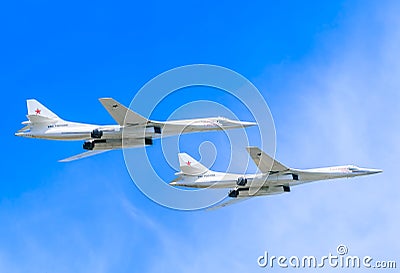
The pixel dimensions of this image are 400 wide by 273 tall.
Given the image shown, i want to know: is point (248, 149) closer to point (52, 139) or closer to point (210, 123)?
point (210, 123)

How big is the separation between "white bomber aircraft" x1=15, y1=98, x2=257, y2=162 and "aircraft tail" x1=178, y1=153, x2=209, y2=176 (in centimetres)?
1008

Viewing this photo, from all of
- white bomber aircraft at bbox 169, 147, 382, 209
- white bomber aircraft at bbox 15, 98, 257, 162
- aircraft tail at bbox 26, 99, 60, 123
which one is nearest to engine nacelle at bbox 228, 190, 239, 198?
white bomber aircraft at bbox 169, 147, 382, 209

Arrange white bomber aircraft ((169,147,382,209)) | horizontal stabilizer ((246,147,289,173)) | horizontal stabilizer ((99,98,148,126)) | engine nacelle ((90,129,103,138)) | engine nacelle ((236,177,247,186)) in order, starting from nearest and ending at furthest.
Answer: horizontal stabilizer ((99,98,148,126)) < horizontal stabilizer ((246,147,289,173)) < engine nacelle ((90,129,103,138)) < white bomber aircraft ((169,147,382,209)) < engine nacelle ((236,177,247,186))

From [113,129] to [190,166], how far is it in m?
17.9

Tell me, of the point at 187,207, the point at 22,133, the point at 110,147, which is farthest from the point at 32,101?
the point at 187,207

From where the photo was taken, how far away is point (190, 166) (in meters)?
105

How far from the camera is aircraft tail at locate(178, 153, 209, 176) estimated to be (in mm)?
102825

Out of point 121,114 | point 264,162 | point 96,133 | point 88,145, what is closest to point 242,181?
point 264,162

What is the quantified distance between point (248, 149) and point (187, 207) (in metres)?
14.4

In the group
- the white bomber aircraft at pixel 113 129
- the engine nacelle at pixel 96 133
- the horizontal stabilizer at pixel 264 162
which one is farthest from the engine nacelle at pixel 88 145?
the horizontal stabilizer at pixel 264 162

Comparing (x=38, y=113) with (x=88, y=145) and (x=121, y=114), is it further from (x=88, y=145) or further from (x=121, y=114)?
(x=121, y=114)

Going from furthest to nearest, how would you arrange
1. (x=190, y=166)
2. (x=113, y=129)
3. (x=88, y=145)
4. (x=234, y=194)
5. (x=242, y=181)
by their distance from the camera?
1. (x=190, y=166)
2. (x=234, y=194)
3. (x=242, y=181)
4. (x=88, y=145)
5. (x=113, y=129)

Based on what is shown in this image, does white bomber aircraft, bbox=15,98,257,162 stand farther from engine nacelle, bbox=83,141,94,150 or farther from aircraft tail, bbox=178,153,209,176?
aircraft tail, bbox=178,153,209,176

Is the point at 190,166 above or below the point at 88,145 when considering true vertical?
above
